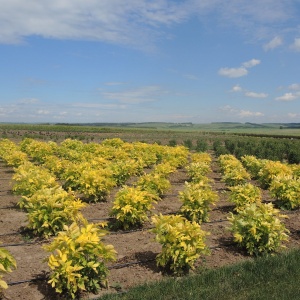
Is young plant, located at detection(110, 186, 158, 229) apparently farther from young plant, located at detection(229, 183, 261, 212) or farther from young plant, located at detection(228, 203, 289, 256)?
young plant, located at detection(229, 183, 261, 212)

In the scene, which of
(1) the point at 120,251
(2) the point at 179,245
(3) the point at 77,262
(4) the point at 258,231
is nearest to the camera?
(3) the point at 77,262

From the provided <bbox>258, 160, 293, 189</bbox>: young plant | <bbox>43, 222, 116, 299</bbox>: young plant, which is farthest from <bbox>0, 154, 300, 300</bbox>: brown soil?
<bbox>258, 160, 293, 189</bbox>: young plant

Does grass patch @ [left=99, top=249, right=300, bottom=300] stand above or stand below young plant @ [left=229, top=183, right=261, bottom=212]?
below

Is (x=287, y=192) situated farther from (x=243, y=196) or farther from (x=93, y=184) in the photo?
(x=93, y=184)

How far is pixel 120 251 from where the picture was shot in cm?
618

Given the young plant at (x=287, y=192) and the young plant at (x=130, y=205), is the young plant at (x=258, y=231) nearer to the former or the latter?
the young plant at (x=130, y=205)

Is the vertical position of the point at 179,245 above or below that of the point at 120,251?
above

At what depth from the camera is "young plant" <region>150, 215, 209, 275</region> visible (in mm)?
5113

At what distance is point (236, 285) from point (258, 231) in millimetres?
1500

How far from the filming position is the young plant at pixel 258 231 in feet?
19.5

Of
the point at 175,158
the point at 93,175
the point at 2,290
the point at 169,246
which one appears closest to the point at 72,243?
the point at 2,290

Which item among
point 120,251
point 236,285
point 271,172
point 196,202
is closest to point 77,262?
point 120,251

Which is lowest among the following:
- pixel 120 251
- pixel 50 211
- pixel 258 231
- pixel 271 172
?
pixel 120 251

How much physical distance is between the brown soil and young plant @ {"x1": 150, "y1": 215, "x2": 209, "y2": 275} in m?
0.30
